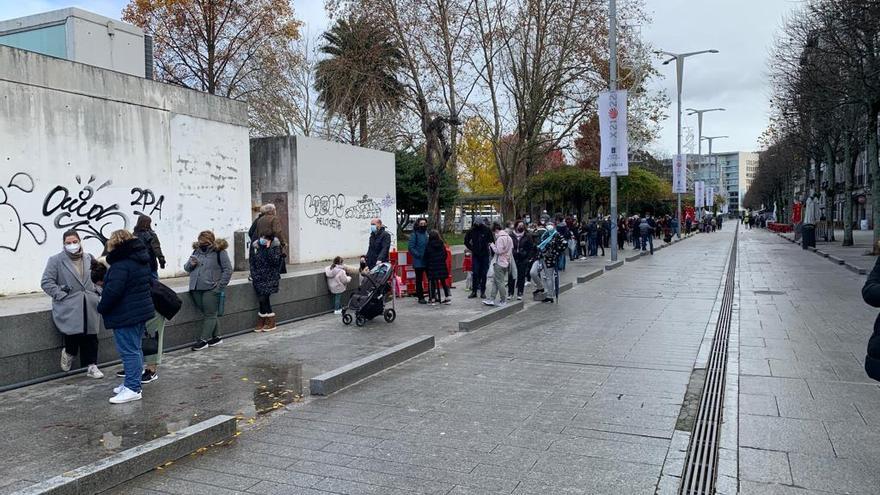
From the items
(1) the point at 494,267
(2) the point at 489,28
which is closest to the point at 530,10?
(2) the point at 489,28

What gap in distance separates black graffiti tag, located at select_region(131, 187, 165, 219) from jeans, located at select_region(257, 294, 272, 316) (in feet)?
18.1

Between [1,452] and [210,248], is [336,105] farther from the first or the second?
[1,452]

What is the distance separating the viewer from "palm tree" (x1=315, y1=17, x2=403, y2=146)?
960 inches

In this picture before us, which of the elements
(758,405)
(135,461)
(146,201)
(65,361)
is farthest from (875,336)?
(146,201)

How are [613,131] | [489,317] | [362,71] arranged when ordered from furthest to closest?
[362,71] < [613,131] < [489,317]

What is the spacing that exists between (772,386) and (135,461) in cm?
587

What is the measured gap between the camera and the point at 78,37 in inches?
544

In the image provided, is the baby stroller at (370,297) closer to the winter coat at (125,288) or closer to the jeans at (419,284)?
the jeans at (419,284)

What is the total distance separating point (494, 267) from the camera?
1195cm

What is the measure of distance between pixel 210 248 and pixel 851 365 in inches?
309

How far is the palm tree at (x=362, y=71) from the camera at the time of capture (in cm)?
2438

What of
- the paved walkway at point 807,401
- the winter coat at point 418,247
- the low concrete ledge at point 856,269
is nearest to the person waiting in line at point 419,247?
the winter coat at point 418,247

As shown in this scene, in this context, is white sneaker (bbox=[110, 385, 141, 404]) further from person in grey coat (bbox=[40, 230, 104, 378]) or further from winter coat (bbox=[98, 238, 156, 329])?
person in grey coat (bbox=[40, 230, 104, 378])

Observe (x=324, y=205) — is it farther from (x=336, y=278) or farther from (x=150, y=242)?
(x=150, y=242)
